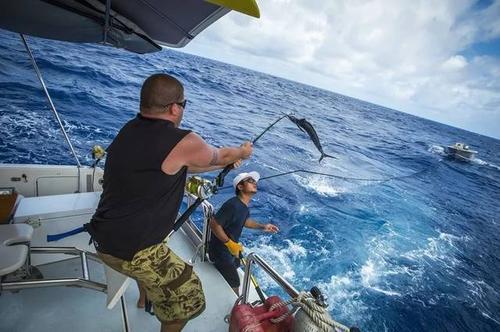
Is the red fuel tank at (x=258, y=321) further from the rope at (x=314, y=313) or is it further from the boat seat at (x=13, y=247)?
the boat seat at (x=13, y=247)

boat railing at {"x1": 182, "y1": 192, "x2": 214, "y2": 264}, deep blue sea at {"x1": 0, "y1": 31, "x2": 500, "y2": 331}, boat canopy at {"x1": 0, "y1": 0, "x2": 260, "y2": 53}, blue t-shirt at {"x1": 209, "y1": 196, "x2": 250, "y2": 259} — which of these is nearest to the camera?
boat canopy at {"x1": 0, "y1": 0, "x2": 260, "y2": 53}

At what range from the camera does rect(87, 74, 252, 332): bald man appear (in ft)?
5.57

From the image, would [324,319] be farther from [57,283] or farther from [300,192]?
[300,192]

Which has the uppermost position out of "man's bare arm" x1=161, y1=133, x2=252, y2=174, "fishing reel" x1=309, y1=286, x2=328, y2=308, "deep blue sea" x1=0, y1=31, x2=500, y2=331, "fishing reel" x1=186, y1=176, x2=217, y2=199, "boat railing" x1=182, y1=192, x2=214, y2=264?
"man's bare arm" x1=161, y1=133, x2=252, y2=174

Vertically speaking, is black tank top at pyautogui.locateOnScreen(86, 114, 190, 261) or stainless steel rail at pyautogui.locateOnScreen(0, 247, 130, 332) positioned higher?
black tank top at pyautogui.locateOnScreen(86, 114, 190, 261)

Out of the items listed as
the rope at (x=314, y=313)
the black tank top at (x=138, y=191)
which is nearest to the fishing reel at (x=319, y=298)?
the rope at (x=314, y=313)

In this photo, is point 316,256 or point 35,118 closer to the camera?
point 316,256

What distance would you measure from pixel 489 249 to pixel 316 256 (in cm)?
859

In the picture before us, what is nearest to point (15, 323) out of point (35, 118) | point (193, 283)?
point (193, 283)

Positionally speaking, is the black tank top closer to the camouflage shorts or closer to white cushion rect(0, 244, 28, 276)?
the camouflage shorts

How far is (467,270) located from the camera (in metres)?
8.91

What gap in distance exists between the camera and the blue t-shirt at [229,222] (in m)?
3.60

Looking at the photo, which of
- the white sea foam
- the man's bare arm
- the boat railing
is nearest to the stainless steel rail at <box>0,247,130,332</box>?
the boat railing

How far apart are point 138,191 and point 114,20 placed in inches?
84.4
